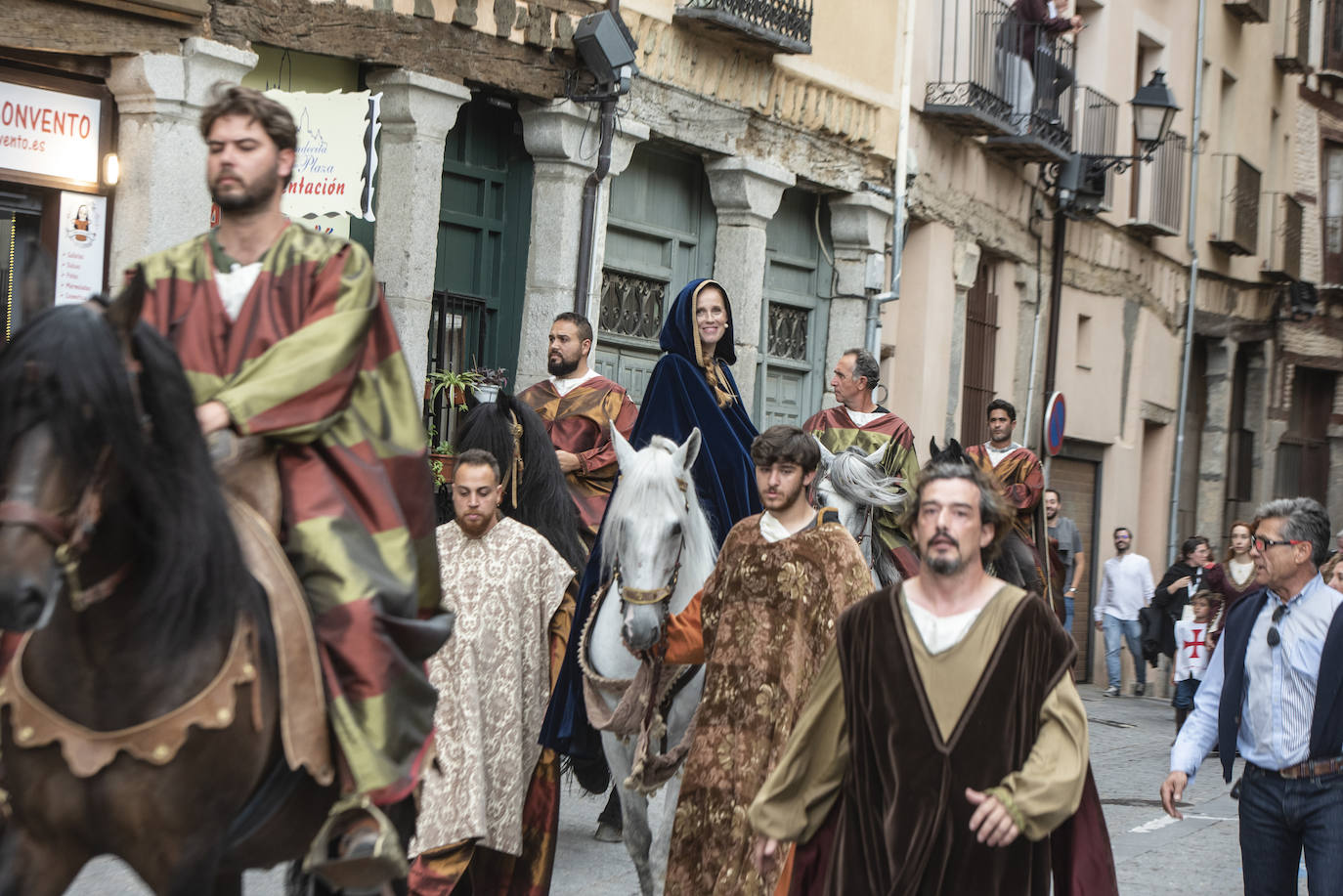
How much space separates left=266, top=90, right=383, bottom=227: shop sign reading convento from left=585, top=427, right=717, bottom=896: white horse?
4487 millimetres

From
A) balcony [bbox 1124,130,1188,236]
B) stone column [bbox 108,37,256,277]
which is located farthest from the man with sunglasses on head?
balcony [bbox 1124,130,1188,236]

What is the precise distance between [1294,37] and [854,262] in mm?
15585

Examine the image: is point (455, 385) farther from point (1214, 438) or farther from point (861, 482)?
point (1214, 438)

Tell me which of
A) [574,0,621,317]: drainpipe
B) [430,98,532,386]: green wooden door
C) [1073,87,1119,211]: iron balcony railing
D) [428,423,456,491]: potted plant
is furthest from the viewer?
[1073,87,1119,211]: iron balcony railing

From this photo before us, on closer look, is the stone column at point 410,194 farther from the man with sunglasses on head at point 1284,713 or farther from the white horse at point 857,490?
the man with sunglasses on head at point 1284,713

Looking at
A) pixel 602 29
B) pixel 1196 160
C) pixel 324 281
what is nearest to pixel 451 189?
pixel 602 29

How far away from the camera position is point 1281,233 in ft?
106

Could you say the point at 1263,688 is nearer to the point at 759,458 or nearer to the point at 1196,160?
the point at 759,458

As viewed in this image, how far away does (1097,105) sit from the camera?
24578mm

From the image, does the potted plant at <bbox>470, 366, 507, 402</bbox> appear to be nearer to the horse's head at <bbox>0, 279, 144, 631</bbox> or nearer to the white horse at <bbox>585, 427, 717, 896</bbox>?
the white horse at <bbox>585, 427, 717, 896</bbox>

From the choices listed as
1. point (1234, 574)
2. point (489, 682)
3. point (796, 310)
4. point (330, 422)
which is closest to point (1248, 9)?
point (796, 310)

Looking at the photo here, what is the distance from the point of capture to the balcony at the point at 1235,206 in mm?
29812

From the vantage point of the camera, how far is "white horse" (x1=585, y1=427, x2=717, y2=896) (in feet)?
22.9

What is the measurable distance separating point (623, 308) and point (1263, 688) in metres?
10.1
